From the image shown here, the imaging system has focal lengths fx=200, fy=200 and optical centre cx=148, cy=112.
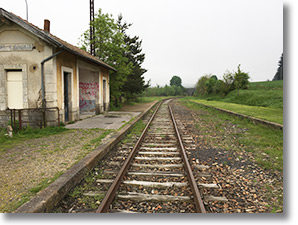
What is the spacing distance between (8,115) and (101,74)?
26.7 ft

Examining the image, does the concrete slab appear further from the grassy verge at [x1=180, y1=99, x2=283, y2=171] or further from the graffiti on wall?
the grassy verge at [x1=180, y1=99, x2=283, y2=171]

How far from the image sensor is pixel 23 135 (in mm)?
7758

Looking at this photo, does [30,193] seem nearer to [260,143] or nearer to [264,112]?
[260,143]

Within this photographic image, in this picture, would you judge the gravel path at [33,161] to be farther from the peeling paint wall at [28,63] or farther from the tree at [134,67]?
the tree at [134,67]

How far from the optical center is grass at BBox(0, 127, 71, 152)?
6.57m

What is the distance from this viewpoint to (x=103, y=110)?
55.2 ft

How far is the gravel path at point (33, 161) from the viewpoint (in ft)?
11.7

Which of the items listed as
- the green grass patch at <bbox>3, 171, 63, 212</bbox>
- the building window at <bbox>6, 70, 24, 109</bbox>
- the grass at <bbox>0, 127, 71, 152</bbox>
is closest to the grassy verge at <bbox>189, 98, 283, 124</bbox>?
the green grass patch at <bbox>3, 171, 63, 212</bbox>

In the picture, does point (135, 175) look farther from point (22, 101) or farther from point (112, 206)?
point (22, 101)

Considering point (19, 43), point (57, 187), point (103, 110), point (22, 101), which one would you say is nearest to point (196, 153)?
point (57, 187)

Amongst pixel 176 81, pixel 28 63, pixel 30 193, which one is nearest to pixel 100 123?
pixel 28 63

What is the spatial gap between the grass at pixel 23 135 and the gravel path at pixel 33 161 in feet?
1.21

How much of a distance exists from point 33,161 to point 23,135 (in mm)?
3511

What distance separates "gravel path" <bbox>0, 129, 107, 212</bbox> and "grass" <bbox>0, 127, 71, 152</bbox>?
0.37 meters
